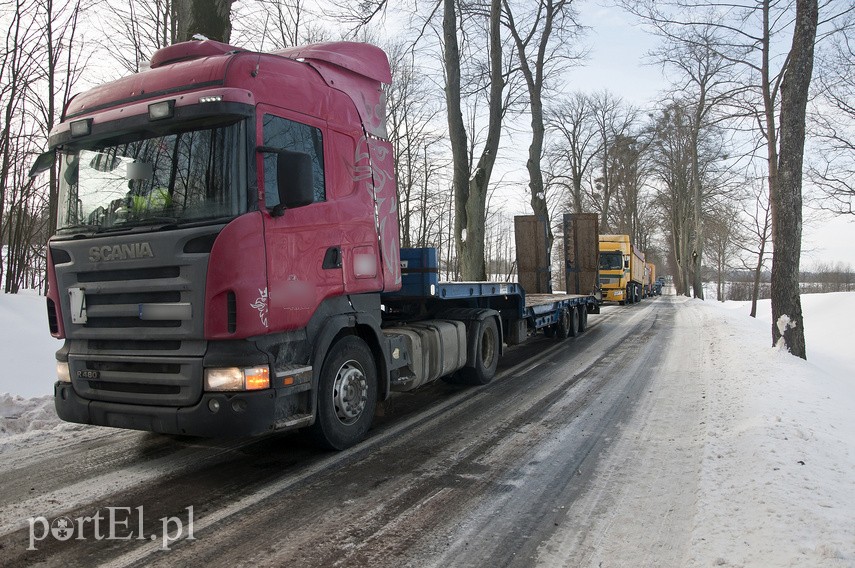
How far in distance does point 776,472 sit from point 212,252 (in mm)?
4371

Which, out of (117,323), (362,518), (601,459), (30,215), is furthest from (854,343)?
(30,215)

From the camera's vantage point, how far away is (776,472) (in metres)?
4.02

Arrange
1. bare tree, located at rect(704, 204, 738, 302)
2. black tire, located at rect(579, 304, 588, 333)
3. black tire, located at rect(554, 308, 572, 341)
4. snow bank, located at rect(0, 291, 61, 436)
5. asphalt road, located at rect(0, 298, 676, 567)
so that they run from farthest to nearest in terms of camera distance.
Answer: bare tree, located at rect(704, 204, 738, 302), black tire, located at rect(579, 304, 588, 333), black tire, located at rect(554, 308, 572, 341), snow bank, located at rect(0, 291, 61, 436), asphalt road, located at rect(0, 298, 676, 567)

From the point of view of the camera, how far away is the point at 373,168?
548cm

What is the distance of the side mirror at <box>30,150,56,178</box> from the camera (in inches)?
181

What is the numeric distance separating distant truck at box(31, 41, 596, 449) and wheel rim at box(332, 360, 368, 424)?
0.02m

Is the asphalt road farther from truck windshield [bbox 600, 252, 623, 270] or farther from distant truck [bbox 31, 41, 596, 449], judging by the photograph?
truck windshield [bbox 600, 252, 623, 270]

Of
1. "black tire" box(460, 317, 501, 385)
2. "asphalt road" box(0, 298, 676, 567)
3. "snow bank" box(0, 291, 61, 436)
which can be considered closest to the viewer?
"asphalt road" box(0, 298, 676, 567)

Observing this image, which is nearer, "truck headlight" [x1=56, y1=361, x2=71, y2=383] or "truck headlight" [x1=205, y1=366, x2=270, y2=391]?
"truck headlight" [x1=205, y1=366, x2=270, y2=391]

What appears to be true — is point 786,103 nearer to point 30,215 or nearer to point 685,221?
point 30,215

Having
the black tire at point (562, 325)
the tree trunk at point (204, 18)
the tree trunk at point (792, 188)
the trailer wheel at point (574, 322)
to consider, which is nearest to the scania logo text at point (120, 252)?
the tree trunk at point (204, 18)

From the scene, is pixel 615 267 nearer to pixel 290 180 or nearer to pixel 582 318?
pixel 582 318

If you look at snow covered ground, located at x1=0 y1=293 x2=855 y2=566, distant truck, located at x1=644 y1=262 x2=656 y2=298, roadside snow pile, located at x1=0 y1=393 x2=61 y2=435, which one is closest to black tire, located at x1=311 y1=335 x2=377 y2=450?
snow covered ground, located at x1=0 y1=293 x2=855 y2=566

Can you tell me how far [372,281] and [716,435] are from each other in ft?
11.8
